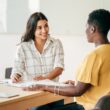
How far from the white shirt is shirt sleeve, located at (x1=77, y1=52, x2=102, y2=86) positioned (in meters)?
0.96

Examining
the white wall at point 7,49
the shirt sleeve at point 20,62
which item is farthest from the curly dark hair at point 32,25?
the white wall at point 7,49

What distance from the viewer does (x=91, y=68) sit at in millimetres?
2072

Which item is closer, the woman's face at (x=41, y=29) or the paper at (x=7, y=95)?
the paper at (x=7, y=95)

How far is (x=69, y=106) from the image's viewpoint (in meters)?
2.03

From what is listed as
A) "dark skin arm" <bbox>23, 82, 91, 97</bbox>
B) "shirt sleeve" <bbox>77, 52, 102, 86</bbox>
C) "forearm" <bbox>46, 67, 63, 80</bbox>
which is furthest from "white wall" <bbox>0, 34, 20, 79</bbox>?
"shirt sleeve" <bbox>77, 52, 102, 86</bbox>

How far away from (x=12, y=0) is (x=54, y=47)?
1.86 meters

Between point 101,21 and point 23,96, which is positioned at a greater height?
point 101,21

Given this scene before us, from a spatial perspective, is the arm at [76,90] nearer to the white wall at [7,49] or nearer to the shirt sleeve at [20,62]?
the shirt sleeve at [20,62]

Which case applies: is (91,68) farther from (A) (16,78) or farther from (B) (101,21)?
(A) (16,78)

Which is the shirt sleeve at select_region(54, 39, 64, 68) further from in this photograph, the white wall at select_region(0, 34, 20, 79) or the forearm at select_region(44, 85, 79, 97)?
the white wall at select_region(0, 34, 20, 79)

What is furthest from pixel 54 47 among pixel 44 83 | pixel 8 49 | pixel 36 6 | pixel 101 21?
pixel 8 49

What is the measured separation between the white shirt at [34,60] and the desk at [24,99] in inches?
17.5

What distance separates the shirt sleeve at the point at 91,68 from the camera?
2068 millimetres

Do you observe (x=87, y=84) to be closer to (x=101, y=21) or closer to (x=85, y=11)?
(x=101, y=21)
